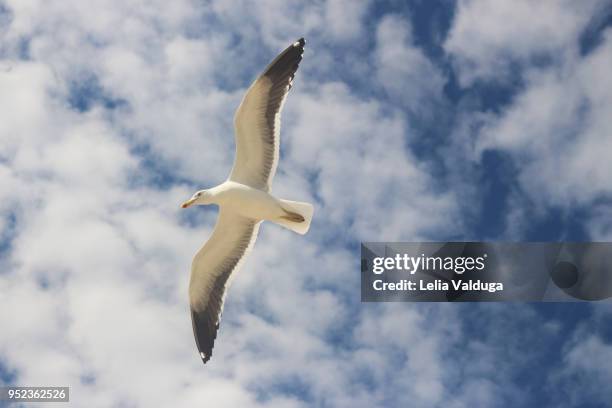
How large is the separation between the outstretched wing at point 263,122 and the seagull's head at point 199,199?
1.43 ft

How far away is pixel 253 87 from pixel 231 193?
156cm

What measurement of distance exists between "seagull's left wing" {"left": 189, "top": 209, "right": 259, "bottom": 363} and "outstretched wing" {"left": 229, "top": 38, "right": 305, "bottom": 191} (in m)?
0.77

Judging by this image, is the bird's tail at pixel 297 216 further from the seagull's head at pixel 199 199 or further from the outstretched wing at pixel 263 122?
the seagull's head at pixel 199 199

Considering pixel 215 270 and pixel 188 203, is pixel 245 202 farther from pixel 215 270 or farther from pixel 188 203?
pixel 215 270

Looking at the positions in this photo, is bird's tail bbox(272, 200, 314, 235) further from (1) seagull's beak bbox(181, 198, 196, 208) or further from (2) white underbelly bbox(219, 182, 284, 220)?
(1) seagull's beak bbox(181, 198, 196, 208)

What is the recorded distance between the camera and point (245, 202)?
15.6 m

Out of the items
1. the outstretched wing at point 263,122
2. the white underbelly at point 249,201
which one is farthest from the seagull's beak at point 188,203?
the outstretched wing at point 263,122

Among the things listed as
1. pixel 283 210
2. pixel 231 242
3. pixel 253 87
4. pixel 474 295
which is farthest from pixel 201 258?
pixel 474 295

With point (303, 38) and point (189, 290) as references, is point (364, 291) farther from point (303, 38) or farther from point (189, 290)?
point (303, 38)

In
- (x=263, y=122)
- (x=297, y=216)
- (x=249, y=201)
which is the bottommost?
(x=297, y=216)

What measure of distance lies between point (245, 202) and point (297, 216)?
79cm

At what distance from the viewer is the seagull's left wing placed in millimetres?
16219

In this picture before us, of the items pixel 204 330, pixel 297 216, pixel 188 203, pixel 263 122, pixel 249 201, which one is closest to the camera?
pixel 263 122


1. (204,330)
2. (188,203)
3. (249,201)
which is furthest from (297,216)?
(204,330)
